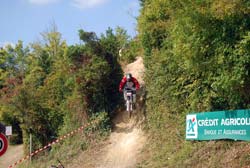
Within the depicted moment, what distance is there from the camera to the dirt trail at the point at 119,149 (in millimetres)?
18672

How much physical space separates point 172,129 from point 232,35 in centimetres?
547

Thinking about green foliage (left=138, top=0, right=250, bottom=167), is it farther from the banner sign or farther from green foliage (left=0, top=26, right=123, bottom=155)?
green foliage (left=0, top=26, right=123, bottom=155)

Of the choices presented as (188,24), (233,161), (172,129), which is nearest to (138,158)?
(172,129)

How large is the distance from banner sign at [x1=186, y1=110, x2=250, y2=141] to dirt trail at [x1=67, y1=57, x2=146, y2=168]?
2.97 meters

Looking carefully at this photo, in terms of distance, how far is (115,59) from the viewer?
22938 millimetres

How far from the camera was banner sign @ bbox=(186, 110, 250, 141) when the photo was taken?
45.2 feet

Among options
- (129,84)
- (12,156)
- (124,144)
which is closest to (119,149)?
(124,144)

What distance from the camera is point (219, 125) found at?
14844 millimetres

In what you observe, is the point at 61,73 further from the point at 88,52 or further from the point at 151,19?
the point at 151,19

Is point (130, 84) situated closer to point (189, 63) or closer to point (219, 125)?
point (219, 125)

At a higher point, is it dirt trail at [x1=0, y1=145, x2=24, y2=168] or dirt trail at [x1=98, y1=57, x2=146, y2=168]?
dirt trail at [x1=98, y1=57, x2=146, y2=168]

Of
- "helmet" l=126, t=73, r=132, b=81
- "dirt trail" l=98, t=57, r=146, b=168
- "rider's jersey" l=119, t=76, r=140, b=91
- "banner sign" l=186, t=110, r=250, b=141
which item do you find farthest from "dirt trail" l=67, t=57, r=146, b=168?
"banner sign" l=186, t=110, r=250, b=141

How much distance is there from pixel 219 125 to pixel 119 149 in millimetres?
6083

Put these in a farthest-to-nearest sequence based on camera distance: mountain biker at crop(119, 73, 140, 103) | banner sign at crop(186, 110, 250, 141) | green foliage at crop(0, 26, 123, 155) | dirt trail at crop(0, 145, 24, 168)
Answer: dirt trail at crop(0, 145, 24, 168) < green foliage at crop(0, 26, 123, 155) < mountain biker at crop(119, 73, 140, 103) < banner sign at crop(186, 110, 250, 141)
